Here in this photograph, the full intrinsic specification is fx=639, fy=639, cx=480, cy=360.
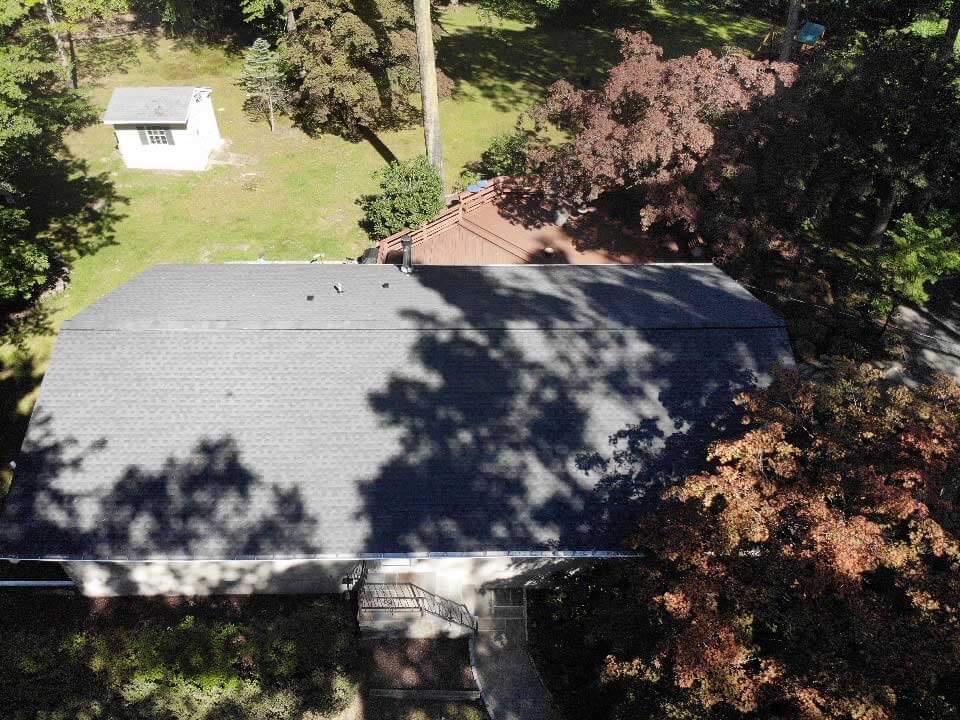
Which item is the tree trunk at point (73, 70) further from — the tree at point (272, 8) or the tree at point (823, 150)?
the tree at point (823, 150)

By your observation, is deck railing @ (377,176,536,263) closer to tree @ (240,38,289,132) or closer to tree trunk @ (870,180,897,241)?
tree @ (240,38,289,132)

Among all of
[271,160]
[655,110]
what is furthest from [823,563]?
[271,160]

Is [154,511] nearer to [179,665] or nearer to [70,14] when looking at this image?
[179,665]

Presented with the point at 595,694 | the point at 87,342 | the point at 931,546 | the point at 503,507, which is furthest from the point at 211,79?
the point at 931,546

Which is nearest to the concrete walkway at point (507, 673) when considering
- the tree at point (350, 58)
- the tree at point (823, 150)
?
the tree at point (823, 150)

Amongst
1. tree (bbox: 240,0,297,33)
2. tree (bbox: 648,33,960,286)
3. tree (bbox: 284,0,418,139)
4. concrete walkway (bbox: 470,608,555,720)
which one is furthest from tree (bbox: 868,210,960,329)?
tree (bbox: 240,0,297,33)

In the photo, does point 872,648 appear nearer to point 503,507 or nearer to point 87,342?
point 503,507
